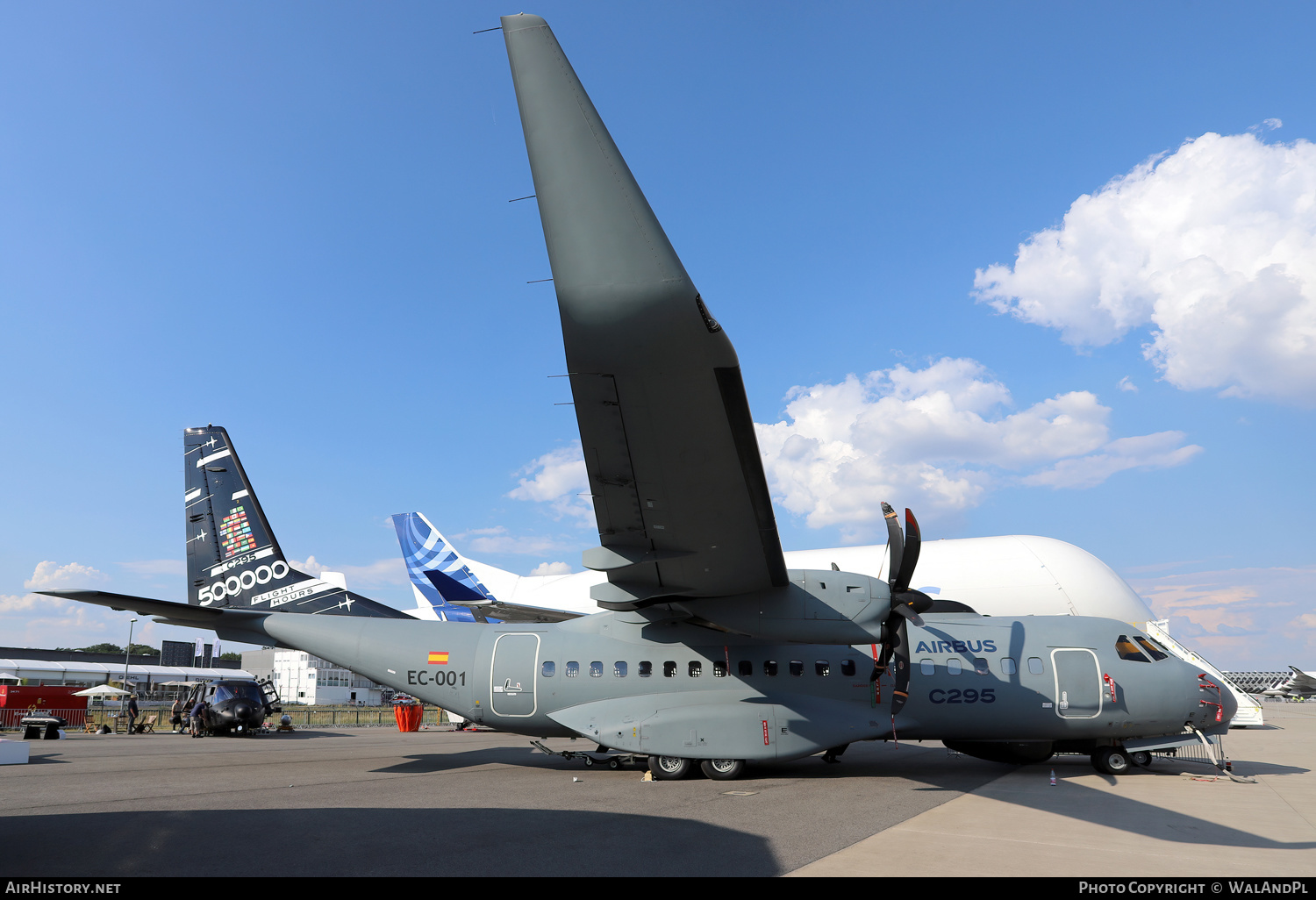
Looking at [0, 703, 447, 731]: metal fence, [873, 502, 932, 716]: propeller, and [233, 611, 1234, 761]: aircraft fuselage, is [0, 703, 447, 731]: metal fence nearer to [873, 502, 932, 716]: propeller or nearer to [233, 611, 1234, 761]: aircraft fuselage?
[233, 611, 1234, 761]: aircraft fuselage

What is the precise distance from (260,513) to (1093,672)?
17.5 m

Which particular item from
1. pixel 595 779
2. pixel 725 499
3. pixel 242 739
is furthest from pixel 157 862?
pixel 242 739

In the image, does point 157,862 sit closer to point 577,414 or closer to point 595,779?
point 577,414

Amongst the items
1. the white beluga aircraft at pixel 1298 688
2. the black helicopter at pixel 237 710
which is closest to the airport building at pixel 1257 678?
the white beluga aircraft at pixel 1298 688

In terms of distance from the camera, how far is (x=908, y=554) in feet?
36.4

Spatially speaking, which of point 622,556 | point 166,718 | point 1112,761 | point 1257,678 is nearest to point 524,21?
point 622,556

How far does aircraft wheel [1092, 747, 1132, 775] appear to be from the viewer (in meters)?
13.4

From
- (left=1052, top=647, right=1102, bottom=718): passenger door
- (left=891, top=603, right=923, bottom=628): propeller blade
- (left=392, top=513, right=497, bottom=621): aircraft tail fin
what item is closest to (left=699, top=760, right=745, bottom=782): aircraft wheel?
(left=891, top=603, right=923, bottom=628): propeller blade

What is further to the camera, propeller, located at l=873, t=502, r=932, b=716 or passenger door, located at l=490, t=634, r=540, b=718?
passenger door, located at l=490, t=634, r=540, b=718

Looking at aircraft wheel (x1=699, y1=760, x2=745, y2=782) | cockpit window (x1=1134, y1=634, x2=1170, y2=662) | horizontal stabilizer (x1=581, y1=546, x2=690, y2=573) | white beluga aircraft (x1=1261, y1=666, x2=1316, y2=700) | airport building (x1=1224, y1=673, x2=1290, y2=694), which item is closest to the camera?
horizontal stabilizer (x1=581, y1=546, x2=690, y2=573)

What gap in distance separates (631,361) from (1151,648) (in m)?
Answer: 13.1

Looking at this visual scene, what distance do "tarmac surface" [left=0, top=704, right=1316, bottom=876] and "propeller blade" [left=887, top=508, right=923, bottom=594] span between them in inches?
120

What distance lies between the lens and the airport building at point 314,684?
65000 millimetres

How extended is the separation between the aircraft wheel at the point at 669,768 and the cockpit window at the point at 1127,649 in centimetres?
852
